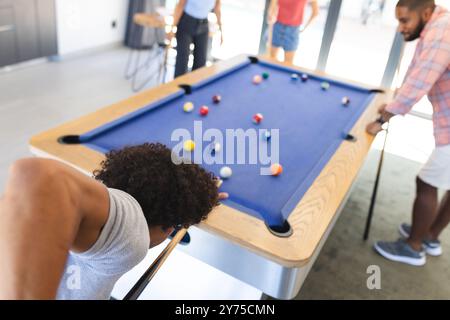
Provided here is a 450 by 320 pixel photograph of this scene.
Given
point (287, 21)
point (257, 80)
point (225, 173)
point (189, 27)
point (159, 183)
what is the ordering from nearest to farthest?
point (159, 183)
point (225, 173)
point (257, 80)
point (189, 27)
point (287, 21)

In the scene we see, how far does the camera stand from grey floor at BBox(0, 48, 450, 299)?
216 centimetres

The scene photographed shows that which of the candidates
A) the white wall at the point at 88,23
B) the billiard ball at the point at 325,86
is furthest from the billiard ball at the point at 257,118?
the white wall at the point at 88,23

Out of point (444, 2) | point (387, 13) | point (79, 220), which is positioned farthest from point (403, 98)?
point (387, 13)

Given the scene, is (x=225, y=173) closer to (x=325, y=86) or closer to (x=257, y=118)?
(x=257, y=118)

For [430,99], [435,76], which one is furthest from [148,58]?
[435,76]

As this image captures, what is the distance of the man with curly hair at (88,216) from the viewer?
561mm

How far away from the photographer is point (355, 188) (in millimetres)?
3082

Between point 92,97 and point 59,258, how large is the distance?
3617 millimetres

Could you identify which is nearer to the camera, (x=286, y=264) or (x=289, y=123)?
(x=286, y=264)

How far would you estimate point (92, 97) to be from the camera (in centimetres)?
396

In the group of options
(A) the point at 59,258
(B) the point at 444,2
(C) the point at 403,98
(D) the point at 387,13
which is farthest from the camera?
(D) the point at 387,13

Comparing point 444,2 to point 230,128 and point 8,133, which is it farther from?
point 8,133

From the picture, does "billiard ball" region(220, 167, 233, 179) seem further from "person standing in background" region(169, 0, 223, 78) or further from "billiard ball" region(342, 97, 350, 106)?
"person standing in background" region(169, 0, 223, 78)

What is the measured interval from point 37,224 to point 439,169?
2.05 metres
